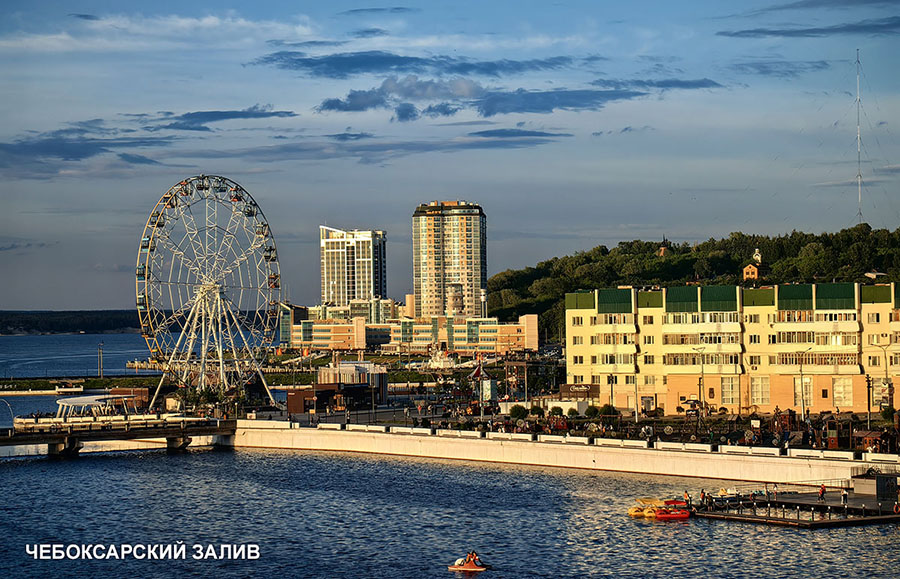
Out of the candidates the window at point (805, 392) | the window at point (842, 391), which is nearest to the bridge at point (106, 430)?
the window at point (805, 392)

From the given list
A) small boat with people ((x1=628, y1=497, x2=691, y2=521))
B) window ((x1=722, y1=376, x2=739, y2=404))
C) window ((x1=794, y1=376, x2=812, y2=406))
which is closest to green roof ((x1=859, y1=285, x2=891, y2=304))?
window ((x1=794, y1=376, x2=812, y2=406))

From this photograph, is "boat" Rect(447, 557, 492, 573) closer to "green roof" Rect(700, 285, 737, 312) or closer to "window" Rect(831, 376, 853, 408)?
"window" Rect(831, 376, 853, 408)

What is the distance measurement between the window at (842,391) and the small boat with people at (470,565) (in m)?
56.8

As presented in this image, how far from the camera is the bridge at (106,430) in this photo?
317ft

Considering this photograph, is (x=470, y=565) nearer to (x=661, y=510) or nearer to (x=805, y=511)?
(x=661, y=510)

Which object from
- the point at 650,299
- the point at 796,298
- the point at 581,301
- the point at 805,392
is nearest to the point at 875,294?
the point at 796,298

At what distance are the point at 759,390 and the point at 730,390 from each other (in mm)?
2471

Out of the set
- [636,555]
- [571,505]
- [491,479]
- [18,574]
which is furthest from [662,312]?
[18,574]

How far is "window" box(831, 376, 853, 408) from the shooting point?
104m

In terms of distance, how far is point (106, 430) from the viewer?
330 ft

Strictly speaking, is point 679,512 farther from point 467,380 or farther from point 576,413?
point 467,380

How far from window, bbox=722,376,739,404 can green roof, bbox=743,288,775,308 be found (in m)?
6.45

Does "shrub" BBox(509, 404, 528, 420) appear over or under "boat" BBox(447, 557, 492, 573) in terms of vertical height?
over

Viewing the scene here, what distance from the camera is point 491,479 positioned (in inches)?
3182
